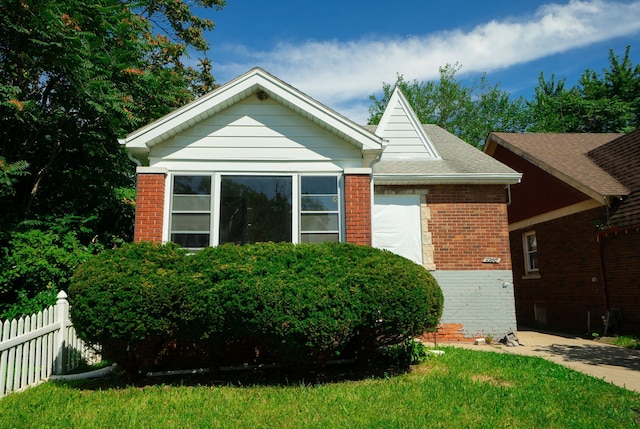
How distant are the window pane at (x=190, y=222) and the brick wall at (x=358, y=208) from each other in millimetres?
2598

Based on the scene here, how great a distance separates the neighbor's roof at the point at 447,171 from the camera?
10562mm

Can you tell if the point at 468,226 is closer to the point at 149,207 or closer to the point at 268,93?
the point at 268,93

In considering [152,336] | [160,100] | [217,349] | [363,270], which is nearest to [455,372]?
[363,270]

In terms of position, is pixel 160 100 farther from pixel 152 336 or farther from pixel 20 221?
pixel 152 336

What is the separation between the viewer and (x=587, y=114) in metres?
28.5

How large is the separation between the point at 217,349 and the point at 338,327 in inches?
91.6

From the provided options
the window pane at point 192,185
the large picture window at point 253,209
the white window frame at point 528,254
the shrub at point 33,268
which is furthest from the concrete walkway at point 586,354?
the shrub at point 33,268

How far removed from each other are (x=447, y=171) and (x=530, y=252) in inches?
242

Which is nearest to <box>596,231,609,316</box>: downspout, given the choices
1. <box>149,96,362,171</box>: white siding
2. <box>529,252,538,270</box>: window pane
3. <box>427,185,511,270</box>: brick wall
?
<box>529,252,538,270</box>: window pane

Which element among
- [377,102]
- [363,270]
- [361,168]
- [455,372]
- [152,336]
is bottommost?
[455,372]

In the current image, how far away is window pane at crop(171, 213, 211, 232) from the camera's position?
26.2ft

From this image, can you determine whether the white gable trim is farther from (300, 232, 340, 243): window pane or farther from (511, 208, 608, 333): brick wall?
(300, 232, 340, 243): window pane

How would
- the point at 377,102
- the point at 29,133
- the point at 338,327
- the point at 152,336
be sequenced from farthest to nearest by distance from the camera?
the point at 377,102 → the point at 29,133 → the point at 152,336 → the point at 338,327

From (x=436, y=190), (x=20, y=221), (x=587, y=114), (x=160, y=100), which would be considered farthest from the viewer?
(x=587, y=114)
